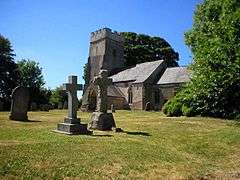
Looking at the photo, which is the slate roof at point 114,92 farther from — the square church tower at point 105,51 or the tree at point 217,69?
the tree at point 217,69

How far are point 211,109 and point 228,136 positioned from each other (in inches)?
325

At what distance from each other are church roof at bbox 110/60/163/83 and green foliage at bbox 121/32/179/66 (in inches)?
555

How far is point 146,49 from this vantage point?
240ft

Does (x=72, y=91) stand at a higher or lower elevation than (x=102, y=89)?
lower

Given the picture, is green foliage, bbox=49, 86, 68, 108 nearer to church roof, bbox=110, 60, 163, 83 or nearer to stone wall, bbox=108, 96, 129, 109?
church roof, bbox=110, 60, 163, 83

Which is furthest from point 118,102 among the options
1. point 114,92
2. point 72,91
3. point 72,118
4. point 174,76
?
point 72,118

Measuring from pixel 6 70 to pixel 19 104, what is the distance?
3623 cm

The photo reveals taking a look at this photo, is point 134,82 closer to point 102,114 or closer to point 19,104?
point 19,104

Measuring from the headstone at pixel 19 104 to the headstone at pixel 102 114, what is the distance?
6.41 meters

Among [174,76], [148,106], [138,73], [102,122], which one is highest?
[138,73]

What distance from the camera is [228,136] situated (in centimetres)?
1515

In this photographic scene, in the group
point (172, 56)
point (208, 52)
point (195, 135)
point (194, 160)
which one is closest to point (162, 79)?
point (172, 56)

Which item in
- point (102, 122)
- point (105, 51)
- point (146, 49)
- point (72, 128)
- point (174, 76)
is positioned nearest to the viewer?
point (72, 128)

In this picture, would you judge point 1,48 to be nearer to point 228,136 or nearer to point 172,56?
point 172,56
